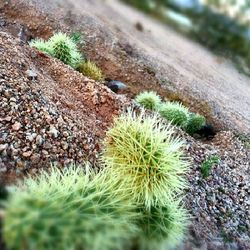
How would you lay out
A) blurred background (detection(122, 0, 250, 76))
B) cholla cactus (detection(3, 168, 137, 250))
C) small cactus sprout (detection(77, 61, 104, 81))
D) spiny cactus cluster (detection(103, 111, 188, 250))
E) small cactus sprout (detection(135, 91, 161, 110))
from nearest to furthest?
cholla cactus (detection(3, 168, 137, 250))
spiny cactus cluster (detection(103, 111, 188, 250))
small cactus sprout (detection(135, 91, 161, 110))
small cactus sprout (detection(77, 61, 104, 81))
blurred background (detection(122, 0, 250, 76))

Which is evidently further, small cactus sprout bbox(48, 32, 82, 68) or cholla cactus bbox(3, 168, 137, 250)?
small cactus sprout bbox(48, 32, 82, 68)

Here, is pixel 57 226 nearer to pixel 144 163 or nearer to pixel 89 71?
pixel 144 163

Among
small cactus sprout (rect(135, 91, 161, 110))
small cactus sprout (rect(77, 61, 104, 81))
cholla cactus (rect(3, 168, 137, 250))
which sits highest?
cholla cactus (rect(3, 168, 137, 250))

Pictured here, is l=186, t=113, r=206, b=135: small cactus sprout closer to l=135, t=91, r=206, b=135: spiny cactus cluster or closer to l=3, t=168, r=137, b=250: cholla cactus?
l=135, t=91, r=206, b=135: spiny cactus cluster

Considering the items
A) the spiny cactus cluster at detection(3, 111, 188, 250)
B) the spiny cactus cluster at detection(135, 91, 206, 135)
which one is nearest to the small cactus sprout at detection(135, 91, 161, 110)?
the spiny cactus cluster at detection(135, 91, 206, 135)

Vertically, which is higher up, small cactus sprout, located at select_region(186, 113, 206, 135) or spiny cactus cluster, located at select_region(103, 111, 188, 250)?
spiny cactus cluster, located at select_region(103, 111, 188, 250)

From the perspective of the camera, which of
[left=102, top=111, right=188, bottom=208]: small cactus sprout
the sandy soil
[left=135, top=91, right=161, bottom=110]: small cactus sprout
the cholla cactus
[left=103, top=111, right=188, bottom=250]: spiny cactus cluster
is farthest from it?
the sandy soil

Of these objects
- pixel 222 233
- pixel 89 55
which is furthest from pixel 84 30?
pixel 222 233
